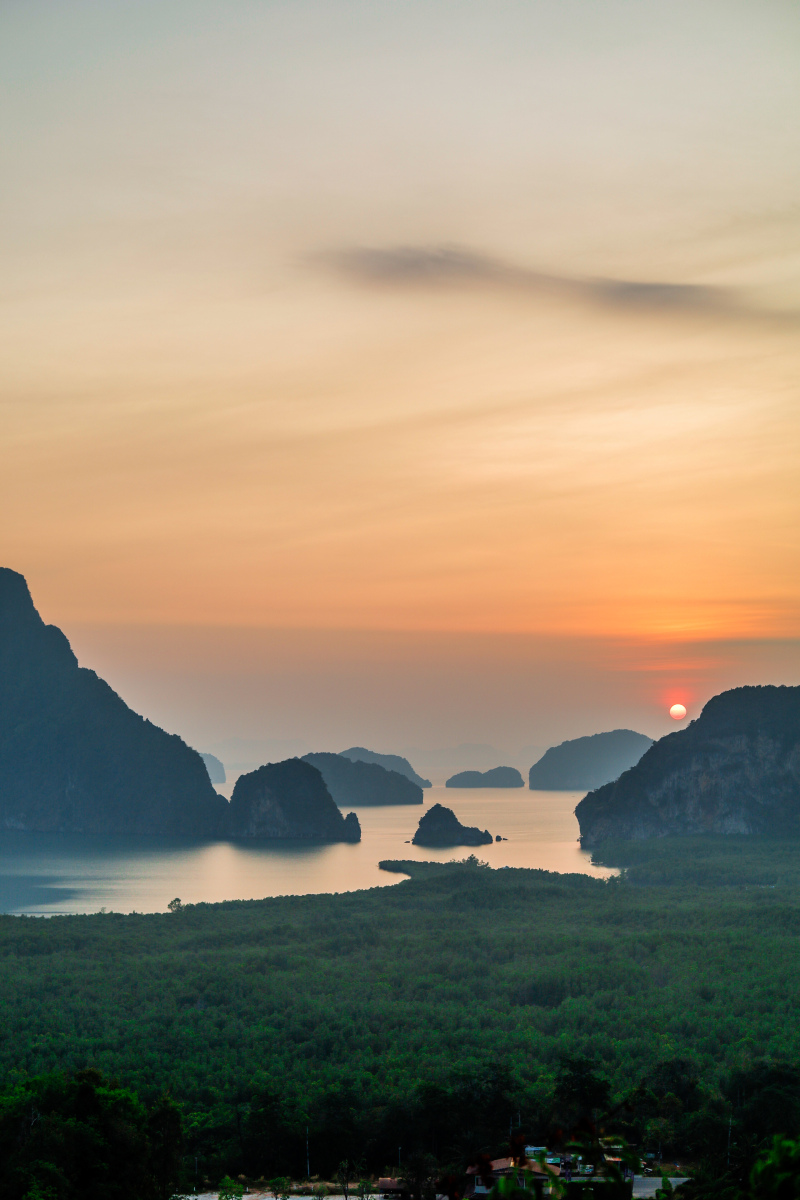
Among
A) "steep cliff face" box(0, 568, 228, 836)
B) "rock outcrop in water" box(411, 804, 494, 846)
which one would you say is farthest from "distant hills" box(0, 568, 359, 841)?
"rock outcrop in water" box(411, 804, 494, 846)

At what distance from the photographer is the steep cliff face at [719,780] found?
479 feet

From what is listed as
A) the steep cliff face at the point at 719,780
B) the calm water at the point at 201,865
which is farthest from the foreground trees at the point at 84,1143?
the steep cliff face at the point at 719,780

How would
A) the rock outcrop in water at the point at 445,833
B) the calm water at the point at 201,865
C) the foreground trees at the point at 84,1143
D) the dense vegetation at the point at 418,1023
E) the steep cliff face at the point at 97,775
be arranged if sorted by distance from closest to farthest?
the foreground trees at the point at 84,1143, the dense vegetation at the point at 418,1023, the calm water at the point at 201,865, the rock outcrop in water at the point at 445,833, the steep cliff face at the point at 97,775

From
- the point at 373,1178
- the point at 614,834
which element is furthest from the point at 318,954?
the point at 614,834

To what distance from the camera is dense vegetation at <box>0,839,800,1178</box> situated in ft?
109

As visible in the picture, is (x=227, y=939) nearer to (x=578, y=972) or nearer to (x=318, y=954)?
(x=318, y=954)

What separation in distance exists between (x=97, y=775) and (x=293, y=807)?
44.4 meters

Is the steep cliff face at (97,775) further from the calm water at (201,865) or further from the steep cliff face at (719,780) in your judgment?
the steep cliff face at (719,780)

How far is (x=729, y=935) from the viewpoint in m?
62.6

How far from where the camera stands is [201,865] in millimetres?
136125

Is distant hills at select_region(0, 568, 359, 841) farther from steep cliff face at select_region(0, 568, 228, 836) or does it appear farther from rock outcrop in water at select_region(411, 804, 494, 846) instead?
rock outcrop in water at select_region(411, 804, 494, 846)

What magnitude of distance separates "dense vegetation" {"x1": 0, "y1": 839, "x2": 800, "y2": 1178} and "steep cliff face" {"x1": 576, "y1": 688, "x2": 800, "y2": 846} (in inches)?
2810

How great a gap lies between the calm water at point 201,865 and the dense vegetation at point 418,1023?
27511mm

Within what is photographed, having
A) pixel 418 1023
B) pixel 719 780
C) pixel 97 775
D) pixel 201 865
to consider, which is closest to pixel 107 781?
pixel 97 775
